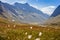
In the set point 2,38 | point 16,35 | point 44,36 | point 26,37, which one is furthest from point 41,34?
point 2,38

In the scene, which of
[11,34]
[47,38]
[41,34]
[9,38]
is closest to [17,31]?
[11,34]

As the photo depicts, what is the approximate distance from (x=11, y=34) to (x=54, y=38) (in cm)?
A: 911

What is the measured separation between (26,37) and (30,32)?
85.8 inches

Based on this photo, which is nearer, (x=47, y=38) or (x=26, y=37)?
(x=47, y=38)

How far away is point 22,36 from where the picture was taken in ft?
97.3

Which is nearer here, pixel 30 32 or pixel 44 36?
pixel 44 36

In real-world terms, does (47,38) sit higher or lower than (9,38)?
higher

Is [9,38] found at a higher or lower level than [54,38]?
lower

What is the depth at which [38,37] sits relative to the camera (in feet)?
91.4

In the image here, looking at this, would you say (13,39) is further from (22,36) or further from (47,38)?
(47,38)

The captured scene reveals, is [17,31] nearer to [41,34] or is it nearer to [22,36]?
[22,36]

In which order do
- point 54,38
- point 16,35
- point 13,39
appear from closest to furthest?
point 54,38 → point 13,39 → point 16,35

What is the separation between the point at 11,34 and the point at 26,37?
12.0ft

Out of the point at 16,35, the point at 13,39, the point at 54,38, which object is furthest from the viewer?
the point at 16,35
